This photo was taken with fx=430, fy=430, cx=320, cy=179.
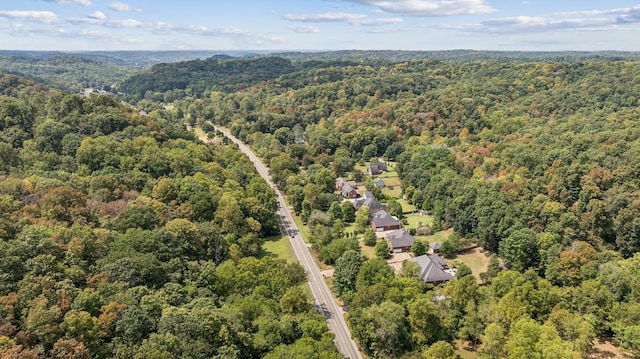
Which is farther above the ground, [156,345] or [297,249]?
[156,345]

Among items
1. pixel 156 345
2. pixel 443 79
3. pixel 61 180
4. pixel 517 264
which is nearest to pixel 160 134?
pixel 61 180

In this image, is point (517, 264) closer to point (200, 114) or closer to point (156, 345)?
point (156, 345)

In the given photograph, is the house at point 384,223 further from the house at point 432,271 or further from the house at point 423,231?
the house at point 432,271

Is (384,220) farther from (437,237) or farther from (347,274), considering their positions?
(347,274)

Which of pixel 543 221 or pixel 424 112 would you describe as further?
pixel 424 112

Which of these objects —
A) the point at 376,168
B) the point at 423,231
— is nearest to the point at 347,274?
the point at 423,231

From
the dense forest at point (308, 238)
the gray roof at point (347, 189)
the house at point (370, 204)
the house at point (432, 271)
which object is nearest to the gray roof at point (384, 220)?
the dense forest at point (308, 238)

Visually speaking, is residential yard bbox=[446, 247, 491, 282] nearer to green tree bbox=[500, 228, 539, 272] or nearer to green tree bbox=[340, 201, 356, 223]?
green tree bbox=[500, 228, 539, 272]

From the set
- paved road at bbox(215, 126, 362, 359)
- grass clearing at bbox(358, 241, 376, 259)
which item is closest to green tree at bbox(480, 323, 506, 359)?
paved road at bbox(215, 126, 362, 359)
